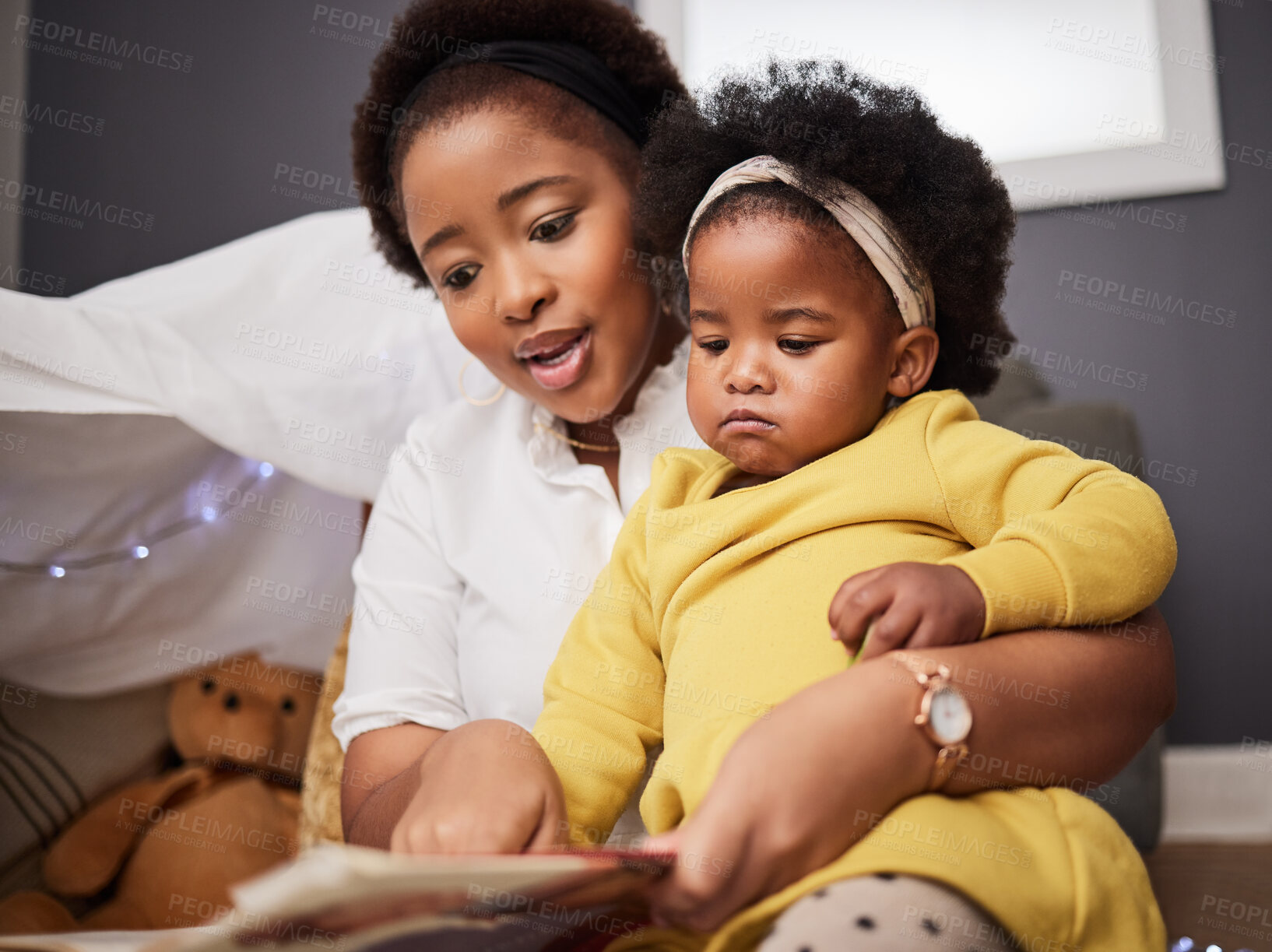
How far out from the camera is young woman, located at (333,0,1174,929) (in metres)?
1.02

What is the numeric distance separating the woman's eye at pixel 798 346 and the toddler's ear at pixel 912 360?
101mm

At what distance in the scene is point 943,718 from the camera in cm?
64

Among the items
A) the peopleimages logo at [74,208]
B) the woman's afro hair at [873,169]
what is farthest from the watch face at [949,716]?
the peopleimages logo at [74,208]

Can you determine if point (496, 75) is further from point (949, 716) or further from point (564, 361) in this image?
point (949, 716)

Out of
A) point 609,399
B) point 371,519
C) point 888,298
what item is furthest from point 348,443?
point 888,298

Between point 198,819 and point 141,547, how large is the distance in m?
0.40

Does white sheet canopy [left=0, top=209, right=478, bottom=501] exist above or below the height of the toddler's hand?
above

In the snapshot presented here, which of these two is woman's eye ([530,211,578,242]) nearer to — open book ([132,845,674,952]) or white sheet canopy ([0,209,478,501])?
white sheet canopy ([0,209,478,501])


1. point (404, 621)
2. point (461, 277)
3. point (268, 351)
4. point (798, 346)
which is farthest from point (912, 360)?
point (268, 351)

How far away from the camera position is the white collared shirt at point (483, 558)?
1038mm

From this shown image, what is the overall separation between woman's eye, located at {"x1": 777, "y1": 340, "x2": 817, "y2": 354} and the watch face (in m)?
0.33

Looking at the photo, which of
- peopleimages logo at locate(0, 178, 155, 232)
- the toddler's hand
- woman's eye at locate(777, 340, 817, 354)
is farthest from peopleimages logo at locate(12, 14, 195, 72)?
the toddler's hand

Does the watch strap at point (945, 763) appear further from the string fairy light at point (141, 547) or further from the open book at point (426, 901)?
the string fairy light at point (141, 547)

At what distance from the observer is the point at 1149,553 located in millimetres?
715
